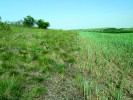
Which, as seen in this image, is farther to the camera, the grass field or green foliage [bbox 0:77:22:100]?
the grass field

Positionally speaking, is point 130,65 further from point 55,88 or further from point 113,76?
point 55,88

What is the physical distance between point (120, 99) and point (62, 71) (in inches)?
83.2

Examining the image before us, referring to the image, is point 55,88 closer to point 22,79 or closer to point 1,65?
point 22,79

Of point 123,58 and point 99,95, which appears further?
Answer: point 123,58

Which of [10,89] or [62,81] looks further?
[62,81]

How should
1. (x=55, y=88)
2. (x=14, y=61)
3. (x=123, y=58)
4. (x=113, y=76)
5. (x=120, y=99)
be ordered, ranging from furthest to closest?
(x=123, y=58)
(x=14, y=61)
(x=113, y=76)
(x=55, y=88)
(x=120, y=99)

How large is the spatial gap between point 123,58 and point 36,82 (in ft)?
12.4

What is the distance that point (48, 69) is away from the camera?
19.3 ft

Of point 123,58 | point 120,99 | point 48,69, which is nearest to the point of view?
point 120,99

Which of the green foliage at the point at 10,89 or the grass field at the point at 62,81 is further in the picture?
the grass field at the point at 62,81

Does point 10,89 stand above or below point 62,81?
above

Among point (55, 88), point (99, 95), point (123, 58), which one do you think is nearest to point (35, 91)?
point (55, 88)

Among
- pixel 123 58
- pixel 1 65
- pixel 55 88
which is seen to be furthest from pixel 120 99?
pixel 123 58

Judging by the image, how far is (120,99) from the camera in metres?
3.89
